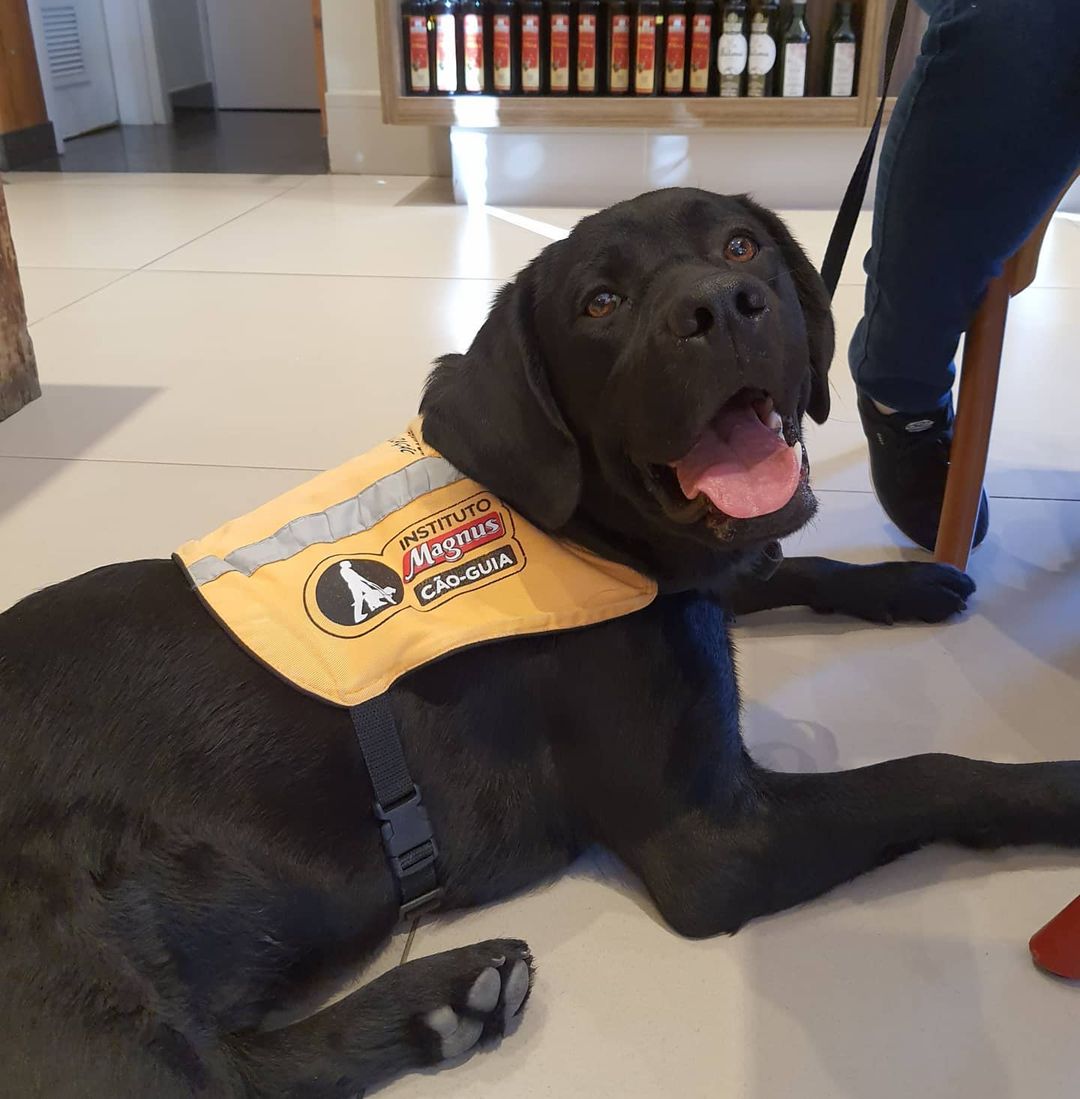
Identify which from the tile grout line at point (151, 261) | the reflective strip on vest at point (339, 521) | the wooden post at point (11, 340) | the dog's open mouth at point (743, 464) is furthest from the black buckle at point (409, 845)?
the tile grout line at point (151, 261)

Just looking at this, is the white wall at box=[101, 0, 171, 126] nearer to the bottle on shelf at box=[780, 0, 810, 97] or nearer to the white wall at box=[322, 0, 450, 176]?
the white wall at box=[322, 0, 450, 176]

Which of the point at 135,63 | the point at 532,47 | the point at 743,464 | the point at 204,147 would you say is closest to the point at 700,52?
the point at 532,47

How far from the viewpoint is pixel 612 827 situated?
1.16m

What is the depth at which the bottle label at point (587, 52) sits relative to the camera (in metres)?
3.99

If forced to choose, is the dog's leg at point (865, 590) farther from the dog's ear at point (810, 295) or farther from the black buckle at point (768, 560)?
the dog's ear at point (810, 295)

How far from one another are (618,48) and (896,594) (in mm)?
3077

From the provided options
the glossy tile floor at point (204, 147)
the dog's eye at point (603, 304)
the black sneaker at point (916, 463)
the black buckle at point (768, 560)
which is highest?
the dog's eye at point (603, 304)

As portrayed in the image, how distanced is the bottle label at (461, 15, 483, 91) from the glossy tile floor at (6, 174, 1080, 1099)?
536 millimetres

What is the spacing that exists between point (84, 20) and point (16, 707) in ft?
20.4

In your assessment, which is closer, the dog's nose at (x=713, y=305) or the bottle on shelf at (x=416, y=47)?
the dog's nose at (x=713, y=305)

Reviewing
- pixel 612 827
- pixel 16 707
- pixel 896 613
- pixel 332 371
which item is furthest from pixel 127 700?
pixel 332 371

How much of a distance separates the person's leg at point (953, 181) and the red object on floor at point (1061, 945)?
89cm

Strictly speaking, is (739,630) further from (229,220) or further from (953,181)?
(229,220)

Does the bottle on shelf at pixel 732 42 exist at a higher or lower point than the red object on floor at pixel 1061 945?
higher
